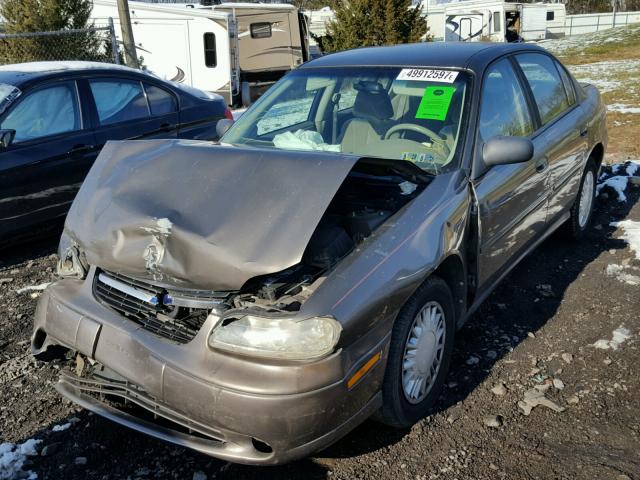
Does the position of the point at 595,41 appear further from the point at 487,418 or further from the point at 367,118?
the point at 487,418

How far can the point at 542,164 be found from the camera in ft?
13.3

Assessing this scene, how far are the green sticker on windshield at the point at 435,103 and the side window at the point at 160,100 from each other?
3.64 metres

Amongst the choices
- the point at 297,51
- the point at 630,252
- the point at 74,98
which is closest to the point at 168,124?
the point at 74,98

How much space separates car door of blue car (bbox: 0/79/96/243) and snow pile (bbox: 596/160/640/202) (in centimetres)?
533

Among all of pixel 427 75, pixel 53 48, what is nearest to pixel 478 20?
pixel 53 48

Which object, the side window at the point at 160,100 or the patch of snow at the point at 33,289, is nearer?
the patch of snow at the point at 33,289

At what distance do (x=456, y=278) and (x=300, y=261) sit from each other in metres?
1.06

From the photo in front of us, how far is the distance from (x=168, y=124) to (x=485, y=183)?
13.2ft

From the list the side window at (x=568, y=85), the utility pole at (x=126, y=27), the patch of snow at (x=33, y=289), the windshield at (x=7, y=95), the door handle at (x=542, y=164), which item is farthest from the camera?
the utility pole at (x=126, y=27)

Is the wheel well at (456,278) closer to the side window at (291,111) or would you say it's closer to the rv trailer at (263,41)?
the side window at (291,111)

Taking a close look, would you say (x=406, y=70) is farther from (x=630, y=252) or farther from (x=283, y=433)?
(x=630, y=252)

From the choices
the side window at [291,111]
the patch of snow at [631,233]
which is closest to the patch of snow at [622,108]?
the patch of snow at [631,233]

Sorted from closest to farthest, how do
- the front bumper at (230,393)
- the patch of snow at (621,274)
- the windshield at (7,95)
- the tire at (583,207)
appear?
the front bumper at (230,393) → the patch of snow at (621,274) → the tire at (583,207) → the windshield at (7,95)

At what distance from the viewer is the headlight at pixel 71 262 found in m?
3.07
